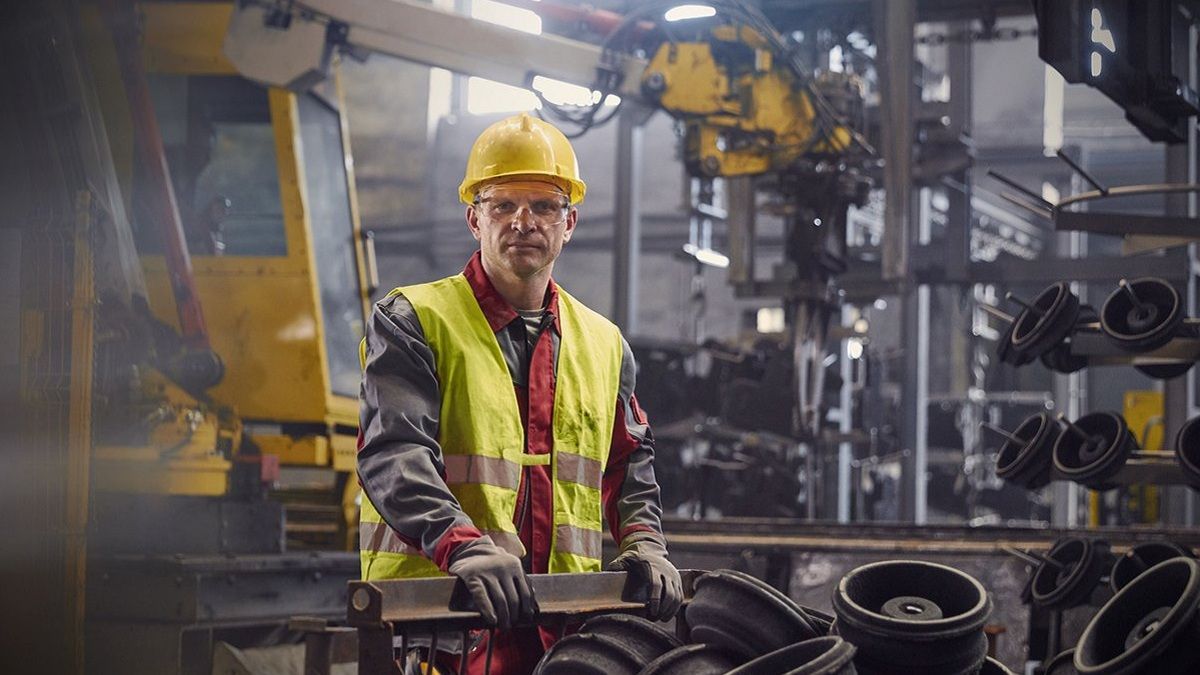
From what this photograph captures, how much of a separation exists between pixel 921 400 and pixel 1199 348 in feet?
20.5

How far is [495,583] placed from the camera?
2814 millimetres

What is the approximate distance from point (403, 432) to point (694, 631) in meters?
0.72

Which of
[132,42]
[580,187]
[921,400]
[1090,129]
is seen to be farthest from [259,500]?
[1090,129]

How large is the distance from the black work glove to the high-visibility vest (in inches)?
5.0

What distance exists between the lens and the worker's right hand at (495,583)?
280 cm

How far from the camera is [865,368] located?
43.2ft

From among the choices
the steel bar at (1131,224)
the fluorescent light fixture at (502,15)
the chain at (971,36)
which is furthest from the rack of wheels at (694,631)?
the fluorescent light fixture at (502,15)

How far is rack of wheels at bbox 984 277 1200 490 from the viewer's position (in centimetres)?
592

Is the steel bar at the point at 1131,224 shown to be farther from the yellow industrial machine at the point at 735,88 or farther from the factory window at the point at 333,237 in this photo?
the factory window at the point at 333,237

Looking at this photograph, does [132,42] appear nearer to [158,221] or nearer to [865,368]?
[158,221]

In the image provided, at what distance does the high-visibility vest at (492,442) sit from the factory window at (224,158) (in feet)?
14.3

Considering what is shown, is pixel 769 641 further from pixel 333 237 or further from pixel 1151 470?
pixel 333 237

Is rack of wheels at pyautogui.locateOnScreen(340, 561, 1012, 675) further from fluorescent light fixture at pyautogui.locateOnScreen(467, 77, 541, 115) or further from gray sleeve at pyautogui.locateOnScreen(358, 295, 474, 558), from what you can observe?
fluorescent light fixture at pyautogui.locateOnScreen(467, 77, 541, 115)

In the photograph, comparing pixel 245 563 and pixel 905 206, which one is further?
pixel 905 206
